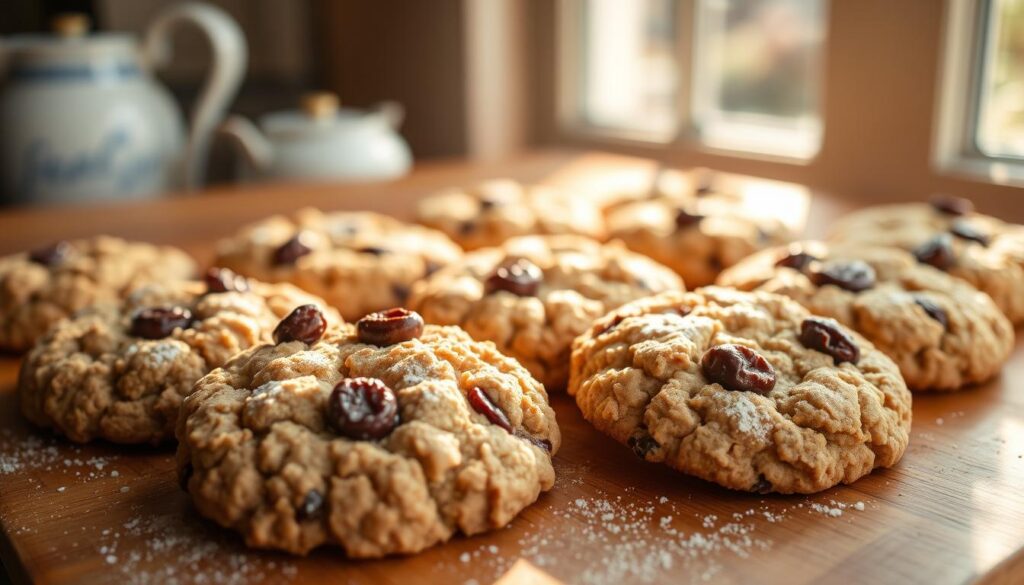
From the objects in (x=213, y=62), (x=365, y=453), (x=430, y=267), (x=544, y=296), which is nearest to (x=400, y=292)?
(x=430, y=267)

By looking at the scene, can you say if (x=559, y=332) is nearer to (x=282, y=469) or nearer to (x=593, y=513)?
(x=593, y=513)

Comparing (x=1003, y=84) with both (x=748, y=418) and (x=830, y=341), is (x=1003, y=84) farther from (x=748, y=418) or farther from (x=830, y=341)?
(x=748, y=418)

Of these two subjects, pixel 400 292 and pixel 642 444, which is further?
pixel 400 292

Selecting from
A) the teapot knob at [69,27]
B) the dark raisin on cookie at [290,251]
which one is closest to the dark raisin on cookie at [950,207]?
the dark raisin on cookie at [290,251]

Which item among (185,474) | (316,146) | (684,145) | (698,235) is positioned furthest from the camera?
(684,145)

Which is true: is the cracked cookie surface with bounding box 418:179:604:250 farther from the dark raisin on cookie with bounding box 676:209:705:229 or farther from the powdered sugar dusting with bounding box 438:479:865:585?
the powdered sugar dusting with bounding box 438:479:865:585
